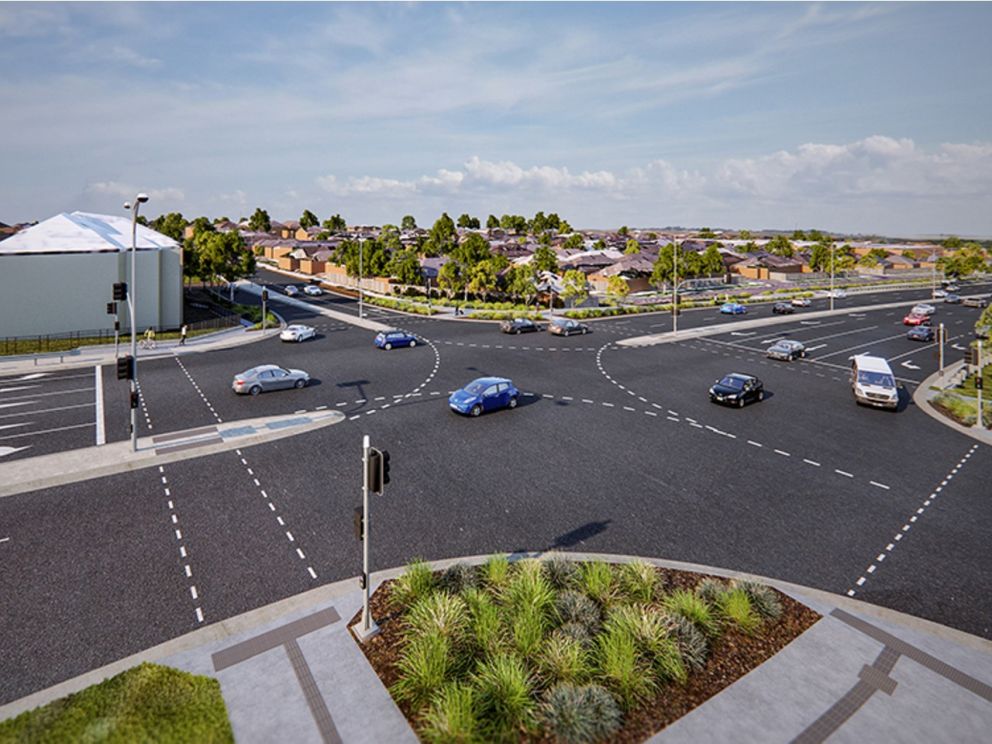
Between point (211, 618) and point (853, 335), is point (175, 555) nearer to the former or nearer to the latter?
point (211, 618)

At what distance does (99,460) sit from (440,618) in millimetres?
14635

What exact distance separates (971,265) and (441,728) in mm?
153667

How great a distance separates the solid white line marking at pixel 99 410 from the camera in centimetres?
2036

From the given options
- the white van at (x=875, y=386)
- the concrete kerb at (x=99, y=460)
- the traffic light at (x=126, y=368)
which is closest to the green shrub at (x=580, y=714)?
the concrete kerb at (x=99, y=460)

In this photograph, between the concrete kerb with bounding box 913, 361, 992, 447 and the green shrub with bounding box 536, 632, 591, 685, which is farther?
the concrete kerb with bounding box 913, 361, 992, 447

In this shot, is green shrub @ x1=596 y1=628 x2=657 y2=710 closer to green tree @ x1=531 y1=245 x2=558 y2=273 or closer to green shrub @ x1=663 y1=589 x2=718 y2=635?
green shrub @ x1=663 y1=589 x2=718 y2=635

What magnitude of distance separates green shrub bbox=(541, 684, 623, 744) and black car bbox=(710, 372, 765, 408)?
2021 cm

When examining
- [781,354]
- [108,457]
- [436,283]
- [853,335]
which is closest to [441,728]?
[108,457]

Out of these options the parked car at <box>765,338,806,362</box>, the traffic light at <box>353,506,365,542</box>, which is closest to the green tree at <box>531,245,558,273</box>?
the parked car at <box>765,338,806,362</box>

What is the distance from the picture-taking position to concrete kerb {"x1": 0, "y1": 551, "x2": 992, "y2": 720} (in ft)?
29.9

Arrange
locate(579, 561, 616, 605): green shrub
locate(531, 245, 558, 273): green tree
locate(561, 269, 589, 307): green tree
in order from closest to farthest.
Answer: locate(579, 561, 616, 605): green shrub
locate(561, 269, 589, 307): green tree
locate(531, 245, 558, 273): green tree

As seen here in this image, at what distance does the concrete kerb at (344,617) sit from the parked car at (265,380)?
16929 mm

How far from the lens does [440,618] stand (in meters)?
10.2

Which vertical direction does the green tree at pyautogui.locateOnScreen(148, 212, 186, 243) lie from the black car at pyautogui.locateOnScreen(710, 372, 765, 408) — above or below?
above
